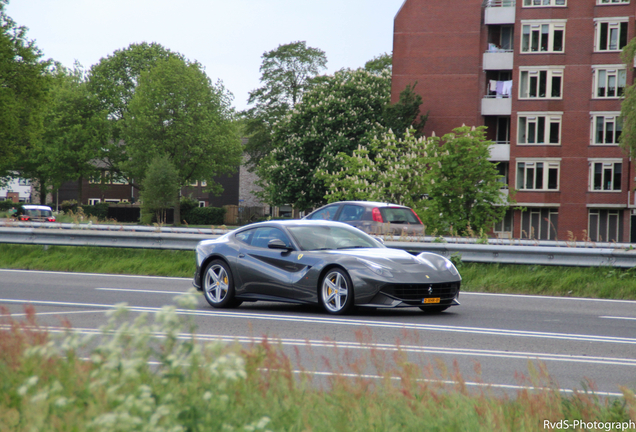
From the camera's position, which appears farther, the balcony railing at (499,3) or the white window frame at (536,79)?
the balcony railing at (499,3)

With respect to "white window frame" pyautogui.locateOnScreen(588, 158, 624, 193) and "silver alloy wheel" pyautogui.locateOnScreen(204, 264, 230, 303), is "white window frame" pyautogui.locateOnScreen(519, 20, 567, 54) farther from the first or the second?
"silver alloy wheel" pyautogui.locateOnScreen(204, 264, 230, 303)

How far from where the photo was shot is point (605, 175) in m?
50.8

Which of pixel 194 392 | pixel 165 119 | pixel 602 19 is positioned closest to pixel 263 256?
pixel 194 392

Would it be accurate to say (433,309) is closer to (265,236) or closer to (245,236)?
(265,236)

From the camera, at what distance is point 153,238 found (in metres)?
19.2

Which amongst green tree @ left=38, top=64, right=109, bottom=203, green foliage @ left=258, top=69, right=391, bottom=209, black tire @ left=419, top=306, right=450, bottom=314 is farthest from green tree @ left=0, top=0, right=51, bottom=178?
black tire @ left=419, top=306, right=450, bottom=314

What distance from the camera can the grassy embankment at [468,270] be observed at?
15.2 metres

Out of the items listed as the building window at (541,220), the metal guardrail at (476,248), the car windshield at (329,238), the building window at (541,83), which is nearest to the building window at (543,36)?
the building window at (541,83)

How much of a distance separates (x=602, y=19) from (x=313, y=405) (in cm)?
5076

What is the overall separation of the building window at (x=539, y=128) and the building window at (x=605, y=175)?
9.27 feet

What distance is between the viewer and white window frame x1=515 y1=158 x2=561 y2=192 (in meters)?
51.6

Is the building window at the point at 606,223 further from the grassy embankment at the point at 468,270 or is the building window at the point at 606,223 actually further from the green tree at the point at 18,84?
the grassy embankment at the point at 468,270

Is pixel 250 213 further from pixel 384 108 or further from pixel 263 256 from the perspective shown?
pixel 263 256

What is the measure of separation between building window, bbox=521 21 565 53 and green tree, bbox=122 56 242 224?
28441 millimetres
